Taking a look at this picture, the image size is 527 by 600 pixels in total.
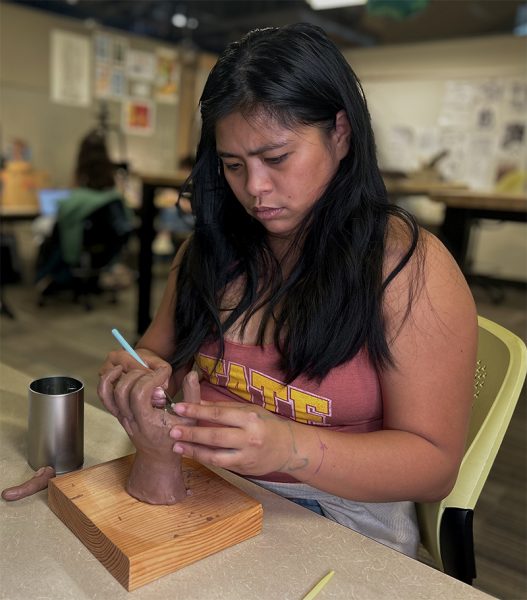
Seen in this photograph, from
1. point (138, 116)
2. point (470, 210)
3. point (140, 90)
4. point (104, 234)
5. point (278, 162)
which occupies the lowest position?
point (104, 234)

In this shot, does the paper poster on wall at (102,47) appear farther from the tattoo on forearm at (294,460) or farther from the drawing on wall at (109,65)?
the tattoo on forearm at (294,460)

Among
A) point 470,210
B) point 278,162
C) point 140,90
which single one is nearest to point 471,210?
point 470,210

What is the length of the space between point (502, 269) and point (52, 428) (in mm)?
5530

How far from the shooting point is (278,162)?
849 millimetres

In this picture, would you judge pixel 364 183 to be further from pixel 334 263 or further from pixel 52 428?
pixel 52 428

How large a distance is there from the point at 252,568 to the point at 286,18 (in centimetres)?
581

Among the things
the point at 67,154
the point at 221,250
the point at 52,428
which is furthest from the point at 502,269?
the point at 52,428

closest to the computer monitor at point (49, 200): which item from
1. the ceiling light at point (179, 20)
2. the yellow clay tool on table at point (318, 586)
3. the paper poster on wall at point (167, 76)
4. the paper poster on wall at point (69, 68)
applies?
the paper poster on wall at point (69, 68)

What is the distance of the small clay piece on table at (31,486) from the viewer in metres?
0.71

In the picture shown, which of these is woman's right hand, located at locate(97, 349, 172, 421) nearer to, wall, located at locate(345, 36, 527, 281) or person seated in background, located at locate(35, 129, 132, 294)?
person seated in background, located at locate(35, 129, 132, 294)

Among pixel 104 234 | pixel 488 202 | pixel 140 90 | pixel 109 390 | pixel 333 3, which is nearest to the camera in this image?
pixel 109 390

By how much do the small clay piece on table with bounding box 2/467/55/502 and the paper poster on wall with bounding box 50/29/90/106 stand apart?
5.38 meters

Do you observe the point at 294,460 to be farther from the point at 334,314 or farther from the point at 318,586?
the point at 334,314

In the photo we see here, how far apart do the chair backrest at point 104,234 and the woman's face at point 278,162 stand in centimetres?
332
